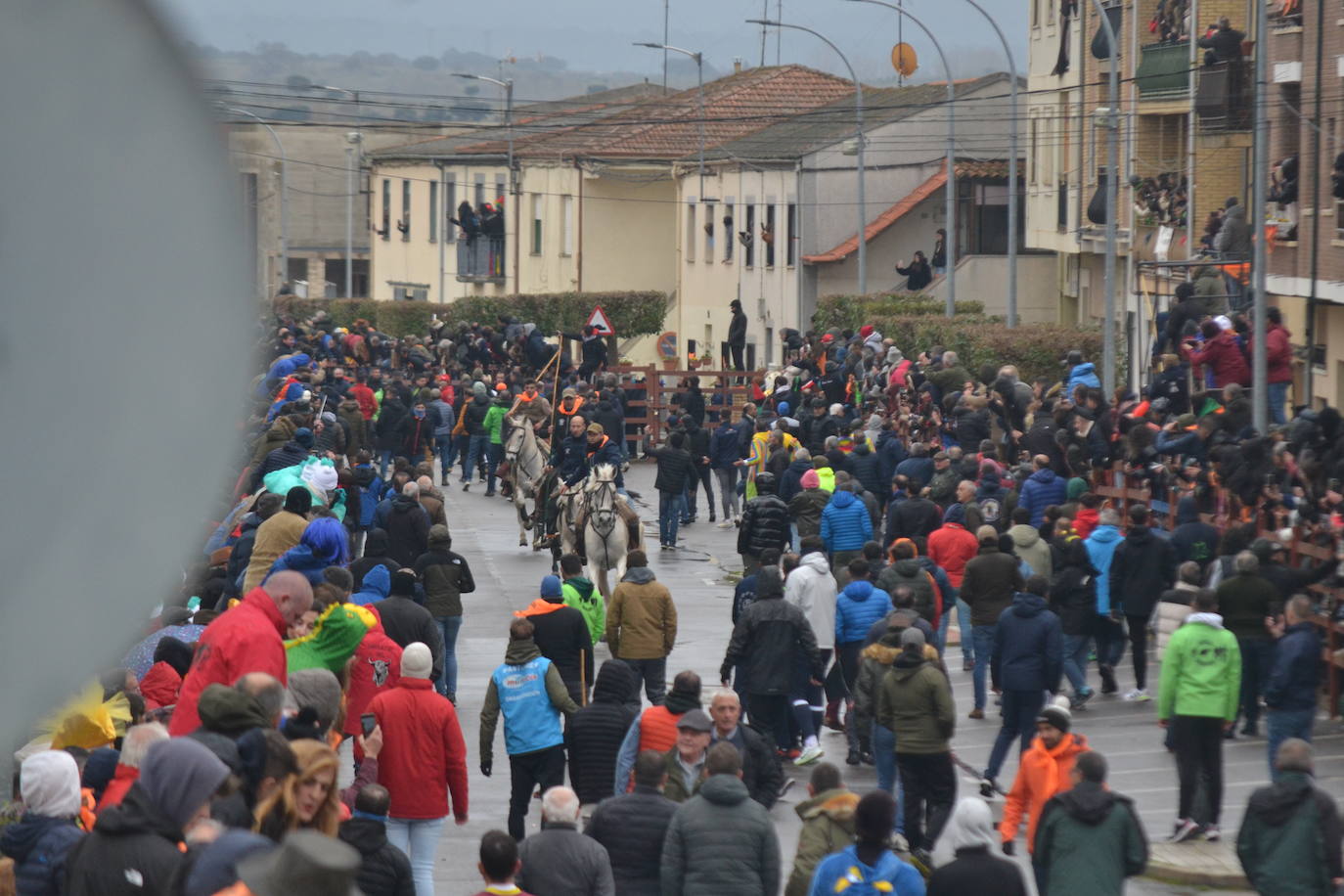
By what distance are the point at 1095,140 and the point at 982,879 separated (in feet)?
129

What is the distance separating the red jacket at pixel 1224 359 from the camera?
933 inches

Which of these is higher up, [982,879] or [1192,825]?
[982,879]

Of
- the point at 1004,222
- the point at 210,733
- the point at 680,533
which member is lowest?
the point at 680,533

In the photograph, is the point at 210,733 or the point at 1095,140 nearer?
the point at 210,733

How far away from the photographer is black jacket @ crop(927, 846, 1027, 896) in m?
7.91

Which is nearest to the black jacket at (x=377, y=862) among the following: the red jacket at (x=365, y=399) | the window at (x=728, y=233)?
the red jacket at (x=365, y=399)

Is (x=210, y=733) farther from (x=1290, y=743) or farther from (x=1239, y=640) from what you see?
(x=1239, y=640)

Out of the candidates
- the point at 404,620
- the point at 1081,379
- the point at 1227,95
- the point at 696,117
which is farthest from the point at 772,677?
the point at 696,117

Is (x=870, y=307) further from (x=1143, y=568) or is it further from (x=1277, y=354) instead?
(x=1143, y=568)

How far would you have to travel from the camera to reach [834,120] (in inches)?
2355

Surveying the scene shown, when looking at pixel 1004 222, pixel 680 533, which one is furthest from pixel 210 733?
pixel 1004 222

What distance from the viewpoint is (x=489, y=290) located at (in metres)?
72.2

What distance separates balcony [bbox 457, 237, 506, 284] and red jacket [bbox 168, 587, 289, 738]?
212 feet

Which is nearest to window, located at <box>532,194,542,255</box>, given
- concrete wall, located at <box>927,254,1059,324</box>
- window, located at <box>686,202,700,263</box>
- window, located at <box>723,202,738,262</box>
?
window, located at <box>686,202,700,263</box>
